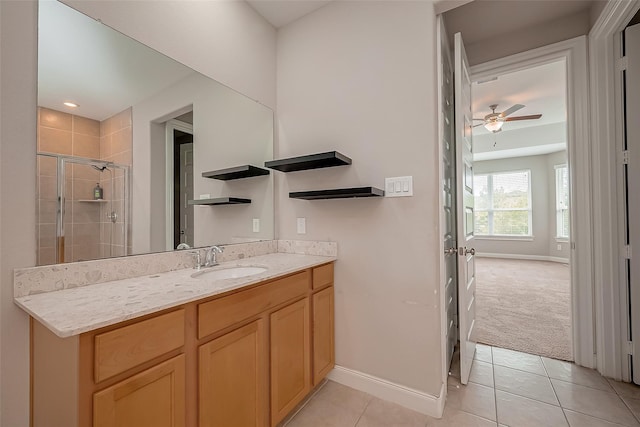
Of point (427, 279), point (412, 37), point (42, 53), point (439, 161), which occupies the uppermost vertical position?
point (412, 37)

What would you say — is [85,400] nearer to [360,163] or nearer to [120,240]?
[120,240]

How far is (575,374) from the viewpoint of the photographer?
6.64 ft

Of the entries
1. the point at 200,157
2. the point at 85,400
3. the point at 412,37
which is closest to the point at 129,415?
the point at 85,400

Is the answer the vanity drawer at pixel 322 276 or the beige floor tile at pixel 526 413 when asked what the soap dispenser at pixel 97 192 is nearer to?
the vanity drawer at pixel 322 276

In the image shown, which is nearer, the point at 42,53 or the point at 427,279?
the point at 42,53

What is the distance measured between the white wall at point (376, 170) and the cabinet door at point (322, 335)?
80 millimetres

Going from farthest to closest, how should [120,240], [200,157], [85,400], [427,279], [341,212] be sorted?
[341,212]
[200,157]
[427,279]
[120,240]
[85,400]

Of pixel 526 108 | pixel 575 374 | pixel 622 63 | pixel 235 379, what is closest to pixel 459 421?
pixel 575 374

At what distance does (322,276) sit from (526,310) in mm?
2994

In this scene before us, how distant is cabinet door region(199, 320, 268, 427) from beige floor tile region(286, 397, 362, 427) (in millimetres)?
329

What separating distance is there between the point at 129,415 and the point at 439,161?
185 cm

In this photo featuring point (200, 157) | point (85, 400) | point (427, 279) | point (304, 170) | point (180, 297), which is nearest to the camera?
point (85, 400)

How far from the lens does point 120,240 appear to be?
4.47 ft

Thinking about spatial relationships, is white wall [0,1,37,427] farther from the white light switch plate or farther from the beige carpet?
the beige carpet
